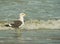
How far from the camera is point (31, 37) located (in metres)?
14.9

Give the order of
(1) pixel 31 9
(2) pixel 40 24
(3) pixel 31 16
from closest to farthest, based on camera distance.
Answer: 1. (2) pixel 40 24
2. (3) pixel 31 16
3. (1) pixel 31 9

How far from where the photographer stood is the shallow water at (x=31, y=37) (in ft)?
46.1

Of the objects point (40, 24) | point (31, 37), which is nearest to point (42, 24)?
point (40, 24)

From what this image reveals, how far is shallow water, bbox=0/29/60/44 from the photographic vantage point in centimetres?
1404

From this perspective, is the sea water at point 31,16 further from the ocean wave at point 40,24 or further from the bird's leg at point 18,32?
the ocean wave at point 40,24

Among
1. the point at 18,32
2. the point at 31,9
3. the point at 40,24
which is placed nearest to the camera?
the point at 18,32

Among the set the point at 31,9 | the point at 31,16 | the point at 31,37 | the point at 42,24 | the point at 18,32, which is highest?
the point at 31,37

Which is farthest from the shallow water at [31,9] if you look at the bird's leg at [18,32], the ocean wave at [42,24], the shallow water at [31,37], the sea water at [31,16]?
the shallow water at [31,37]

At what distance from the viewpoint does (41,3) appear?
2550 centimetres

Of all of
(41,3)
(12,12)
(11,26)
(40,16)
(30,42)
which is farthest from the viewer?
(41,3)

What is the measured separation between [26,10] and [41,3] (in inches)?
117

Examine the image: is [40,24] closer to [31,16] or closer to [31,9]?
[31,16]

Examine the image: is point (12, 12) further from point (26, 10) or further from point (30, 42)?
point (30, 42)

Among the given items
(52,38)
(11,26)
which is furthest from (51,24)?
(52,38)
